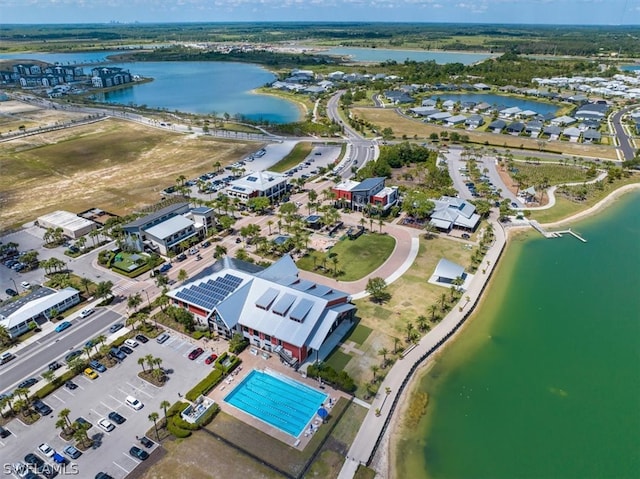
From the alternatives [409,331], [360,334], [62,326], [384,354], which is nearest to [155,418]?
[62,326]

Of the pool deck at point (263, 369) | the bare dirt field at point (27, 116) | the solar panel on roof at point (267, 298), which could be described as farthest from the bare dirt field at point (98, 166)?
the pool deck at point (263, 369)

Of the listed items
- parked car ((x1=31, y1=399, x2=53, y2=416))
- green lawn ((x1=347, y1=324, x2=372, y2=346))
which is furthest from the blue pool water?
parked car ((x1=31, y1=399, x2=53, y2=416))

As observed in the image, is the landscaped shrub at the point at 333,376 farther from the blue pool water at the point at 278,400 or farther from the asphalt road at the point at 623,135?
the asphalt road at the point at 623,135

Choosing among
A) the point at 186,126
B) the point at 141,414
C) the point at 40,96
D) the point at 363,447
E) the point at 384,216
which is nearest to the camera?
the point at 363,447

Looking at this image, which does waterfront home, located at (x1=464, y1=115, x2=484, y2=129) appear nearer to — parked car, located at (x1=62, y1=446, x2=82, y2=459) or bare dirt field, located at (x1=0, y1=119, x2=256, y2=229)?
bare dirt field, located at (x1=0, y1=119, x2=256, y2=229)

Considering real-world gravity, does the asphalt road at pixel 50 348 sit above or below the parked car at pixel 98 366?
below

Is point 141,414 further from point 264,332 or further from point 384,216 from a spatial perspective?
point 384,216

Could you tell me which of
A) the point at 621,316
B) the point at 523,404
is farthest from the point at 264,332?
the point at 621,316
